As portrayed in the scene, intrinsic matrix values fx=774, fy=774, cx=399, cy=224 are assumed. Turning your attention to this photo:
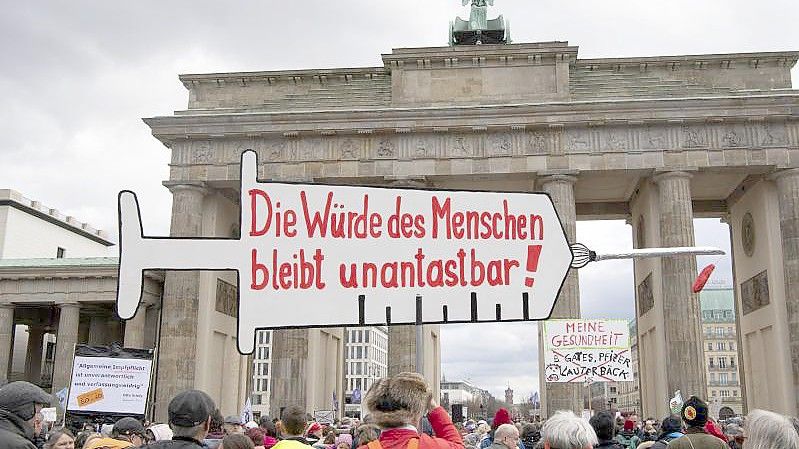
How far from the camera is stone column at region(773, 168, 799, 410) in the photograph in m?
33.5

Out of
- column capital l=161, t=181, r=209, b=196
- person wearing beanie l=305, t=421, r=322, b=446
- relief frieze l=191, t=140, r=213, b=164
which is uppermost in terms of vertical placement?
relief frieze l=191, t=140, r=213, b=164

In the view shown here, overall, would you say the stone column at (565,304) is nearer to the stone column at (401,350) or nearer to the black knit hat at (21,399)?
the stone column at (401,350)

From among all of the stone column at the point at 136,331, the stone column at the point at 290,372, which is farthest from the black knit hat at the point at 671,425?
the stone column at the point at 136,331

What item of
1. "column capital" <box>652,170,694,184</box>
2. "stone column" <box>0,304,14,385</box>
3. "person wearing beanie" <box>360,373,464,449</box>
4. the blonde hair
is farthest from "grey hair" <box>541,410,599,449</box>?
"stone column" <box>0,304,14,385</box>

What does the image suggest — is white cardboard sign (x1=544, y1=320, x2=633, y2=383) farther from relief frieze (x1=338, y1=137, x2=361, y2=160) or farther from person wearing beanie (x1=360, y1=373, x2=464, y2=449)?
relief frieze (x1=338, y1=137, x2=361, y2=160)

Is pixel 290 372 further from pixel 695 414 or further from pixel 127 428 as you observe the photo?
pixel 695 414

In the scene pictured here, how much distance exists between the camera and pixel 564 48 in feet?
123

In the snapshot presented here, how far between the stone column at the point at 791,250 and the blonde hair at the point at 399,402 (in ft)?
111

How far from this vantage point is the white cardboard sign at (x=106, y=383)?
583 inches

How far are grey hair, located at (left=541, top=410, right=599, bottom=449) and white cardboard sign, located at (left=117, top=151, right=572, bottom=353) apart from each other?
77cm

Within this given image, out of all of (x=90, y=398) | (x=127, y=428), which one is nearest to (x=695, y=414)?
(x=127, y=428)

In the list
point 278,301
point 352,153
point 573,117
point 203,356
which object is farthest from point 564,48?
point 278,301

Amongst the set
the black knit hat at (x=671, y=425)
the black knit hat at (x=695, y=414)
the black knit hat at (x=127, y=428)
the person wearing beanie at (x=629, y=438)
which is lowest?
the person wearing beanie at (x=629, y=438)

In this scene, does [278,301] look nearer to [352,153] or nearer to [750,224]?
[352,153]
